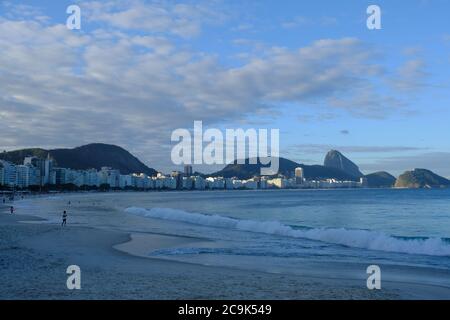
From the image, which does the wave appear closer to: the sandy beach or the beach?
the beach

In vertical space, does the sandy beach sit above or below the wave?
above

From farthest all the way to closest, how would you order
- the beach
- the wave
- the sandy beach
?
the wave → the beach → the sandy beach

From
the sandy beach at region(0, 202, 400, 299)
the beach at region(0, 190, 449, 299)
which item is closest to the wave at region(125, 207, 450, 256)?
the beach at region(0, 190, 449, 299)

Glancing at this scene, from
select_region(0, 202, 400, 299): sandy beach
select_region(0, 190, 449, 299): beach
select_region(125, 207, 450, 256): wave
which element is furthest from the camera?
select_region(125, 207, 450, 256): wave

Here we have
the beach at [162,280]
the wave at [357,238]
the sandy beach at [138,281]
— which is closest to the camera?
the sandy beach at [138,281]

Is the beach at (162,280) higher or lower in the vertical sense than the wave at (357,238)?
higher

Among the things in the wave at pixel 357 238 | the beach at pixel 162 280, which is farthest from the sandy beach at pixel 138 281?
the wave at pixel 357 238

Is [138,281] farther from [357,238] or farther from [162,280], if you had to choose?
[357,238]

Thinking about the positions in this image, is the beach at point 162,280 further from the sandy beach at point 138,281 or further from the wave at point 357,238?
the wave at point 357,238
